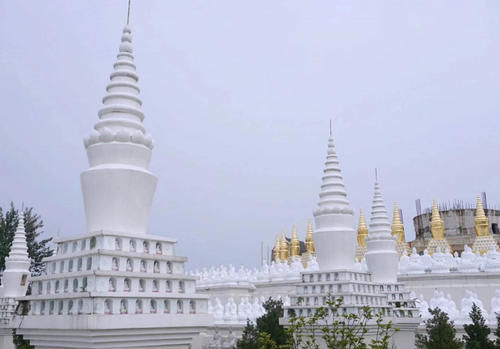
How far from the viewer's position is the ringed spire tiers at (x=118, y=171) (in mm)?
10461

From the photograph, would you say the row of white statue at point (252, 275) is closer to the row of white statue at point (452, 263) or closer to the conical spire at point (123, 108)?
the row of white statue at point (452, 263)

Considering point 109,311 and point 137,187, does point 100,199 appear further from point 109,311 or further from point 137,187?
point 109,311

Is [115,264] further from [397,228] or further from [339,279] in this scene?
[397,228]

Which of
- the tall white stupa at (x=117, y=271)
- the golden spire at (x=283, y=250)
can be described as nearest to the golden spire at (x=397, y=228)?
the golden spire at (x=283, y=250)

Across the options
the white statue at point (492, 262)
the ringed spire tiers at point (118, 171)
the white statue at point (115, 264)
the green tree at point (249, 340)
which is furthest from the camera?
the white statue at point (492, 262)

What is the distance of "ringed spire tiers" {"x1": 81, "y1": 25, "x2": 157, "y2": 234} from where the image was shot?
412 inches

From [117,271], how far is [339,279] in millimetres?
8408

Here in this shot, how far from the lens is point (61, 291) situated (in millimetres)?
10188

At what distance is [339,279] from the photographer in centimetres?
1609

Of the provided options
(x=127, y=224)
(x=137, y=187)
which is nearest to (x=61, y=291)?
(x=127, y=224)

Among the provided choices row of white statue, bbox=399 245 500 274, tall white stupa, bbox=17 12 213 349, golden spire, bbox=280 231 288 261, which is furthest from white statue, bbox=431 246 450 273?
golden spire, bbox=280 231 288 261

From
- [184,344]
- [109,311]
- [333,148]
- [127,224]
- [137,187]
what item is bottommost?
[184,344]

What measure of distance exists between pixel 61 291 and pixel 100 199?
1.97 meters

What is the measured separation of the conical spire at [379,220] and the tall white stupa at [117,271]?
423 inches
